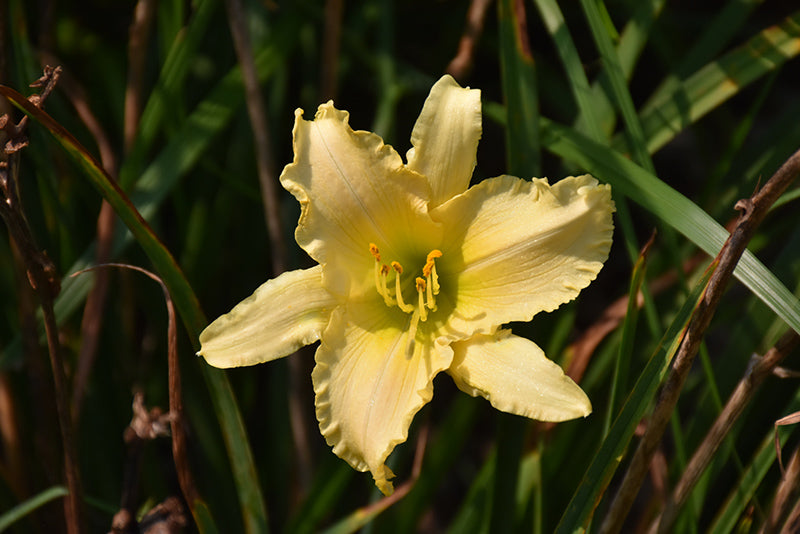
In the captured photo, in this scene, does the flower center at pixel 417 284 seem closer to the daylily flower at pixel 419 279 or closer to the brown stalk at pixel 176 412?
the daylily flower at pixel 419 279

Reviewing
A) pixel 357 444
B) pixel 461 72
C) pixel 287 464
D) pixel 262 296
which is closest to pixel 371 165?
pixel 262 296

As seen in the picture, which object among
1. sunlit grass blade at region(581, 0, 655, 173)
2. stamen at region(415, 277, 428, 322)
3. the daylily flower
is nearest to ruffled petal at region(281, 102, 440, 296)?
the daylily flower

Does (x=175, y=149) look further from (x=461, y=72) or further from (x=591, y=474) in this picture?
(x=591, y=474)

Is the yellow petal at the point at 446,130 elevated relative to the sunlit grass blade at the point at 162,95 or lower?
elevated

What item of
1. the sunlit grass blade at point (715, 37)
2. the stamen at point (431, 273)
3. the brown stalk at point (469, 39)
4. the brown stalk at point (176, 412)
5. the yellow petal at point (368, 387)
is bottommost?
the brown stalk at point (176, 412)

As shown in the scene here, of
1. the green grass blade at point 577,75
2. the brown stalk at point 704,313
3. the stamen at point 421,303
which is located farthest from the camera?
the green grass blade at point 577,75

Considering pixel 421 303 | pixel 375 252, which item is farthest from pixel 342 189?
pixel 421 303

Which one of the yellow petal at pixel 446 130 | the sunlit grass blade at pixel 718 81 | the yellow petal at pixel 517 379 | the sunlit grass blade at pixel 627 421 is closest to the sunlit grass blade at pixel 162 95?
the yellow petal at pixel 446 130

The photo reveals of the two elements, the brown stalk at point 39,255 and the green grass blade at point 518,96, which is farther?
the green grass blade at point 518,96
